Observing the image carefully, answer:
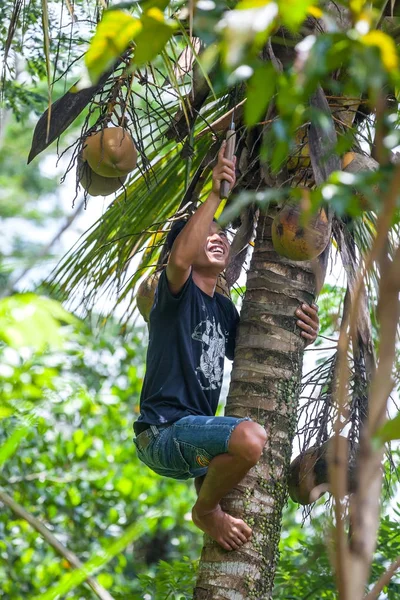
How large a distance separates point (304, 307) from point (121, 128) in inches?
30.5

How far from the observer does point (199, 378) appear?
289 centimetres

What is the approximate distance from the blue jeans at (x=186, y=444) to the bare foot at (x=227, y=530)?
7.3 inches

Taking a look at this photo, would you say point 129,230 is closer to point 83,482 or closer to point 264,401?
point 264,401

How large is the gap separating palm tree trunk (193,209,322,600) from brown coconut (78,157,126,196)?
484 mm

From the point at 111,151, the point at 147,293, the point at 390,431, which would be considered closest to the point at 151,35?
the point at 390,431

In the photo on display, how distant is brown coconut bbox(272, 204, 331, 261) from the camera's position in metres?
2.54

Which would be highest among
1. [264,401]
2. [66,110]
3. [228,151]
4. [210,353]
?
[228,151]

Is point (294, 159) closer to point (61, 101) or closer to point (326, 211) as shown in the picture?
point (326, 211)

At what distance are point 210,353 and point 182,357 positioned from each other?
11 centimetres

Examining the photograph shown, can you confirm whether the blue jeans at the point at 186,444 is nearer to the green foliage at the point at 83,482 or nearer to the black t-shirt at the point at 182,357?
the black t-shirt at the point at 182,357

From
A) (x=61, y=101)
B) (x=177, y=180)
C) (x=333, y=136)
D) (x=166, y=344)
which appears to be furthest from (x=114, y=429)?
(x=333, y=136)

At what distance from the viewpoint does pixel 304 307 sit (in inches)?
110

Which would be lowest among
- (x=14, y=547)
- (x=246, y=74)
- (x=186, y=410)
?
(x=14, y=547)

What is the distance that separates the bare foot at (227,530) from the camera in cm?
245
